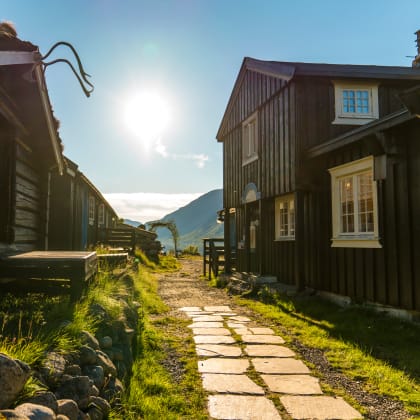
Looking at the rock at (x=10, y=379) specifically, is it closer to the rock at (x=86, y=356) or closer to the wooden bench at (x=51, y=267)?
the rock at (x=86, y=356)

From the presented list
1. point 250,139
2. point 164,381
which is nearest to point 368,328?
point 164,381

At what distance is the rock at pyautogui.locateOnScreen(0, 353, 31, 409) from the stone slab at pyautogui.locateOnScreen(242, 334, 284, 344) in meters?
3.94

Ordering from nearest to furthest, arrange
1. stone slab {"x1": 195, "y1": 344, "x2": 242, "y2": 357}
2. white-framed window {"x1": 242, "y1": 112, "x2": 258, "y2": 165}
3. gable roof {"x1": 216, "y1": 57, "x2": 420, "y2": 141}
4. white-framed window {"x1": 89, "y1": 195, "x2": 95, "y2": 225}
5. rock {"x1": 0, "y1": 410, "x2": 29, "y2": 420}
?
rock {"x1": 0, "y1": 410, "x2": 29, "y2": 420}, stone slab {"x1": 195, "y1": 344, "x2": 242, "y2": 357}, gable roof {"x1": 216, "y1": 57, "x2": 420, "y2": 141}, white-framed window {"x1": 242, "y1": 112, "x2": 258, "y2": 165}, white-framed window {"x1": 89, "y1": 195, "x2": 95, "y2": 225}

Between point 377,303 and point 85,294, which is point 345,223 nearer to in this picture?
point 377,303

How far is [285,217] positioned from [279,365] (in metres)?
6.61

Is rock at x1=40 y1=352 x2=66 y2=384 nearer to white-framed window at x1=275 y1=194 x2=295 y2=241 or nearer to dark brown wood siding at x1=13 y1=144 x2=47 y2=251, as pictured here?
dark brown wood siding at x1=13 y1=144 x2=47 y2=251

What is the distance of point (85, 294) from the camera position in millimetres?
5102

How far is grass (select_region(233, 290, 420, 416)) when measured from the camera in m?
4.06

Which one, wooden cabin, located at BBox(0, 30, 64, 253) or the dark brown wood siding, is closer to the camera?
wooden cabin, located at BBox(0, 30, 64, 253)

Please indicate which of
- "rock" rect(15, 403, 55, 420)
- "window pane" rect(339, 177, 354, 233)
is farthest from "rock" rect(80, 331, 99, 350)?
"window pane" rect(339, 177, 354, 233)

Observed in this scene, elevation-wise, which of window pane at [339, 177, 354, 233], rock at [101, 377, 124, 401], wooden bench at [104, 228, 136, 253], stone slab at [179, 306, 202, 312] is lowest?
stone slab at [179, 306, 202, 312]

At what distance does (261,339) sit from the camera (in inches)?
233

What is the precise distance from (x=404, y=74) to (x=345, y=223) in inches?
174

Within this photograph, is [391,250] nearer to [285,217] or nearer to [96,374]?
[285,217]
